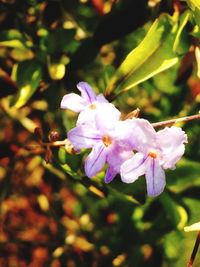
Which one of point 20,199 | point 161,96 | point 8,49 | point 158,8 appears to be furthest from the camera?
point 20,199

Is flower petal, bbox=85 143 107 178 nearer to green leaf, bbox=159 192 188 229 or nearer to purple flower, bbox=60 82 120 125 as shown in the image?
purple flower, bbox=60 82 120 125

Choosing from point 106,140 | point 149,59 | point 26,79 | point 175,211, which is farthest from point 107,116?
point 175,211

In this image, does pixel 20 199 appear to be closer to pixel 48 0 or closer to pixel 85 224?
pixel 85 224

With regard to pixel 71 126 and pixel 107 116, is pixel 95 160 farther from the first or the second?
pixel 71 126

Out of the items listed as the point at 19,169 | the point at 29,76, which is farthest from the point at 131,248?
the point at 29,76

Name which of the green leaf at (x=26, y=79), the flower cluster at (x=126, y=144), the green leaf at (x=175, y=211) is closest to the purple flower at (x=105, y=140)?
the flower cluster at (x=126, y=144)

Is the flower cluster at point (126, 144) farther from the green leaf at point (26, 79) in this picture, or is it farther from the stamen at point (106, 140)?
the green leaf at point (26, 79)
